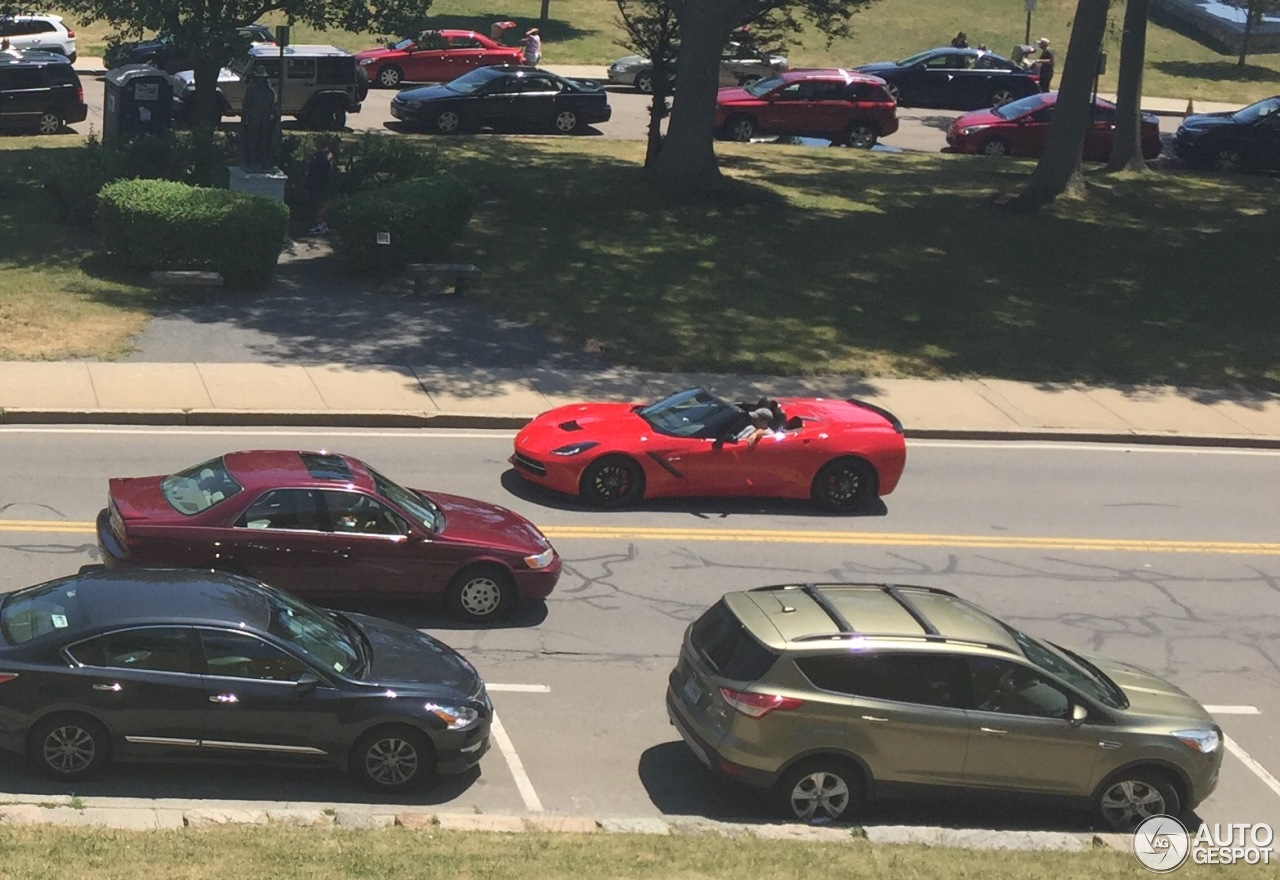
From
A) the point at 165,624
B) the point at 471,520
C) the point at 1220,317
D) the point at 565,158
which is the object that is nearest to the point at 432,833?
the point at 165,624

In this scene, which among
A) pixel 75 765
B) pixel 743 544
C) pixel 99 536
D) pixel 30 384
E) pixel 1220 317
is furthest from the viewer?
pixel 1220 317

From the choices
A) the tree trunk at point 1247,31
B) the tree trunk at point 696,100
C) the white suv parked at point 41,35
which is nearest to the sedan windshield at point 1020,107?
the tree trunk at point 696,100

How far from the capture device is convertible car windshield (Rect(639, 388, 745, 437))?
1700 centimetres

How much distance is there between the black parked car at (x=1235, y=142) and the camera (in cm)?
3703

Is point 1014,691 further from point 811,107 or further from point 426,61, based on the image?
point 426,61

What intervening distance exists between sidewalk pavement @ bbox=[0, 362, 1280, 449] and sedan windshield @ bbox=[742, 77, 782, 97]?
16.2 m

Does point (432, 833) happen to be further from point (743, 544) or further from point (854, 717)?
point (743, 544)

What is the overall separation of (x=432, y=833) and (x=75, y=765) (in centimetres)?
249

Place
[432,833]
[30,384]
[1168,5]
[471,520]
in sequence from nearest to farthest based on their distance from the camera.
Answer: [432,833]
[471,520]
[30,384]
[1168,5]

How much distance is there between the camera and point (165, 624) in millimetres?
10320

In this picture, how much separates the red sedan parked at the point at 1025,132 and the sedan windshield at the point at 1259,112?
1.89m

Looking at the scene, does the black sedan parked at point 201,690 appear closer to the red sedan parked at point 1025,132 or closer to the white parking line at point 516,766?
the white parking line at point 516,766

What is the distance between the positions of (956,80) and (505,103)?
46.9 feet

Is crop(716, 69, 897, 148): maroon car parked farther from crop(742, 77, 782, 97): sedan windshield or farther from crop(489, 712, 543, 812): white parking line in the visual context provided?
crop(489, 712, 543, 812): white parking line
